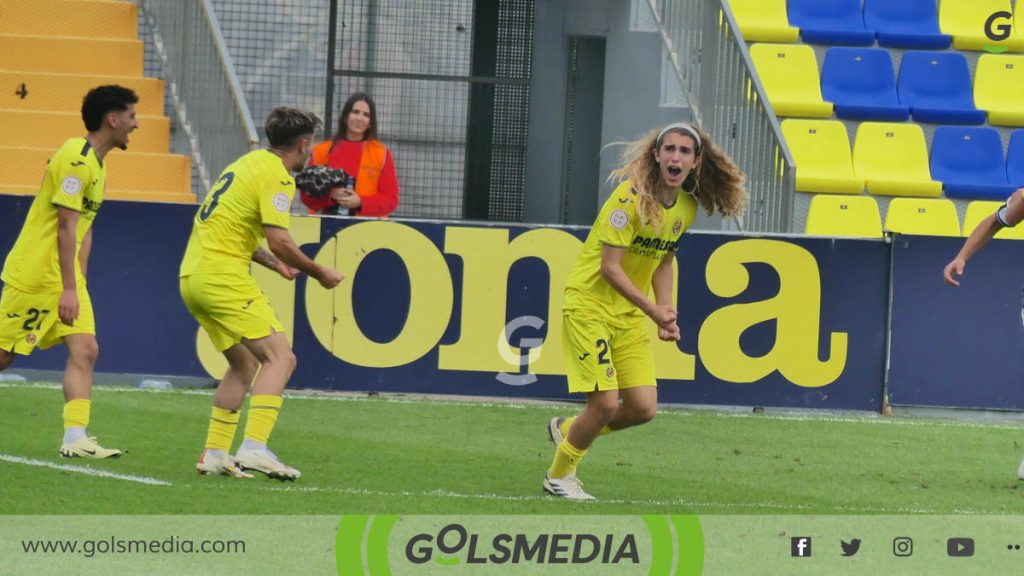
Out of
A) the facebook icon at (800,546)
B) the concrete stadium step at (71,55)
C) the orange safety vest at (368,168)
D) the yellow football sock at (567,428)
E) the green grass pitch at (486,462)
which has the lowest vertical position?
the green grass pitch at (486,462)

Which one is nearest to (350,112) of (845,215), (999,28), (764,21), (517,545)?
(845,215)

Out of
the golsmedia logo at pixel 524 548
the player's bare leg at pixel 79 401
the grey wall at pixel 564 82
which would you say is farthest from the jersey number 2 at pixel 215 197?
the grey wall at pixel 564 82

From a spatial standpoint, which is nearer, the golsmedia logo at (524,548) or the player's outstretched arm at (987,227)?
the golsmedia logo at (524,548)

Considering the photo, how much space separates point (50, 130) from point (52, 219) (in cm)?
703

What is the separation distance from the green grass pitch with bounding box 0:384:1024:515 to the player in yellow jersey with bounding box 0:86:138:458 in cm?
40

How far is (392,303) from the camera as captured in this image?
12273 millimetres

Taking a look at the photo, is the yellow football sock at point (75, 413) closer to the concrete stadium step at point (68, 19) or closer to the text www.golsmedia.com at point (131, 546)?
the text www.golsmedia.com at point (131, 546)

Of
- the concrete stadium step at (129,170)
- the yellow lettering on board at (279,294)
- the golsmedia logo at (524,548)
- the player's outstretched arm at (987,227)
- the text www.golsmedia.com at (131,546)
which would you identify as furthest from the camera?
the concrete stadium step at (129,170)

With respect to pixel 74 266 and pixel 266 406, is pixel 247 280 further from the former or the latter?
pixel 74 266

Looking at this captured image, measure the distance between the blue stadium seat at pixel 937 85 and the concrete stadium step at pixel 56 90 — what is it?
739 centimetres

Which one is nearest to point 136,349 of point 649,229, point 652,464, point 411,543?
A: point 652,464

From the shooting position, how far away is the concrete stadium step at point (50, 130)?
15445 millimetres

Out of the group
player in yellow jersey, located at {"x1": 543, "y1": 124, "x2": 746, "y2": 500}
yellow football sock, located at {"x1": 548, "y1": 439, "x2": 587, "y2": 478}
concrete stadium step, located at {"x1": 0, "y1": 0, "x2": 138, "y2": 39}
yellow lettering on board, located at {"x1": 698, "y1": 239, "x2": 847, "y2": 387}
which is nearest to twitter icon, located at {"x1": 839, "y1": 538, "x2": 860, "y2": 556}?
player in yellow jersey, located at {"x1": 543, "y1": 124, "x2": 746, "y2": 500}

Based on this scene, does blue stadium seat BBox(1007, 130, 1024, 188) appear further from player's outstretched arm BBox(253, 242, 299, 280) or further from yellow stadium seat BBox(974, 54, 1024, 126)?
player's outstretched arm BBox(253, 242, 299, 280)
